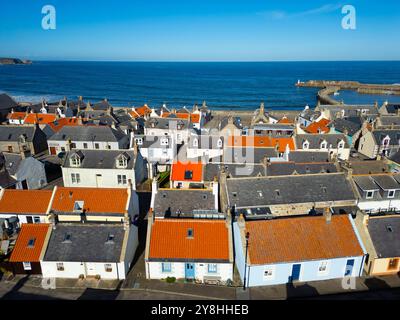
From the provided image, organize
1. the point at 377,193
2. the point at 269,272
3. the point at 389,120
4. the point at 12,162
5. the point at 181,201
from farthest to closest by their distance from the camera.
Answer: the point at 389,120
the point at 12,162
the point at 377,193
the point at 181,201
the point at 269,272

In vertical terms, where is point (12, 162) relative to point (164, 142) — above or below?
below

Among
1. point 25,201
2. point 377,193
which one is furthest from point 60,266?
point 377,193

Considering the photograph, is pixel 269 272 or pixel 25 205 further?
pixel 25 205

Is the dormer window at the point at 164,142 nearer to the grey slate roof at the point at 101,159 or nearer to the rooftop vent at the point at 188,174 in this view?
the grey slate roof at the point at 101,159

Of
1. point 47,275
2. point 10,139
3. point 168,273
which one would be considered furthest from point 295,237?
point 10,139

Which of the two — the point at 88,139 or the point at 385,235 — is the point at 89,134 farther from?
the point at 385,235

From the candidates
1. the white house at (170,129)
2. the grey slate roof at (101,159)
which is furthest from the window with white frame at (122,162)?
the white house at (170,129)

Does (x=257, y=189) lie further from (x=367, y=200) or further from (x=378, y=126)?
(x=378, y=126)
